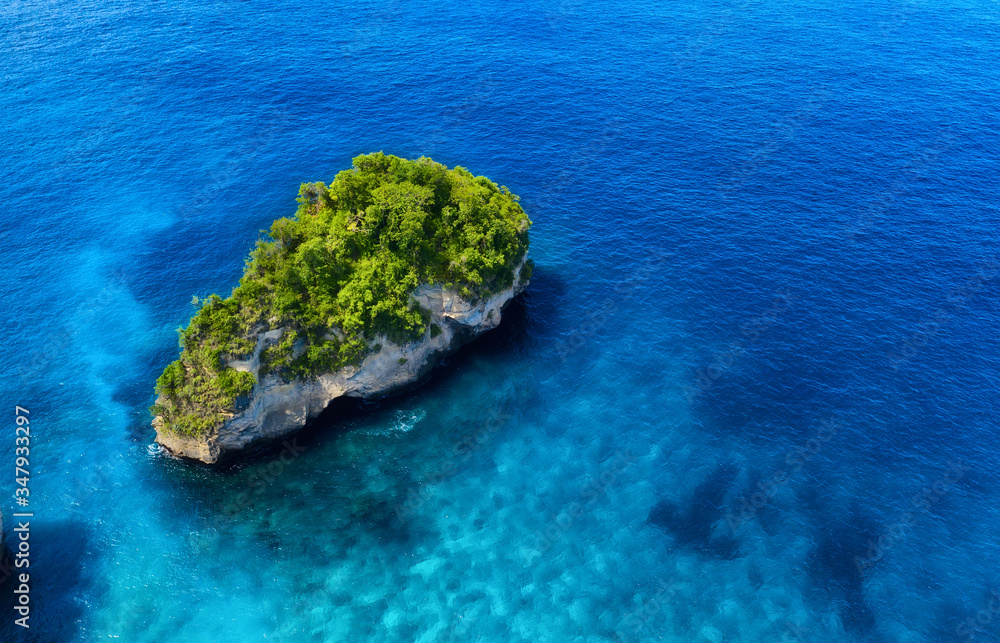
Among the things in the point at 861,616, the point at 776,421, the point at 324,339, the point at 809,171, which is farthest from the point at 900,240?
the point at 324,339

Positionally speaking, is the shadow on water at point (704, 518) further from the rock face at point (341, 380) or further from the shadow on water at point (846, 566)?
the rock face at point (341, 380)

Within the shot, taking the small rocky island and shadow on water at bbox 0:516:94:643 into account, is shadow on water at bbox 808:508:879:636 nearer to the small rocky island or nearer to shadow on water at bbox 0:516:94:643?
the small rocky island

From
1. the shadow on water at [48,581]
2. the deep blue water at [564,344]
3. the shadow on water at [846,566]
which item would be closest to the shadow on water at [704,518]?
the deep blue water at [564,344]

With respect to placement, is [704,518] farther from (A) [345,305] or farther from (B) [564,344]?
(A) [345,305]

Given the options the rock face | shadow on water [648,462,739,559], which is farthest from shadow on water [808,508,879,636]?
the rock face

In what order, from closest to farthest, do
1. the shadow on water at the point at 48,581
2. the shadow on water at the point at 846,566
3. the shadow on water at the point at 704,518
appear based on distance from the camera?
the shadow on water at the point at 48,581 < the shadow on water at the point at 846,566 < the shadow on water at the point at 704,518

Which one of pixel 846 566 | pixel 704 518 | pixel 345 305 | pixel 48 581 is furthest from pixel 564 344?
pixel 48 581
